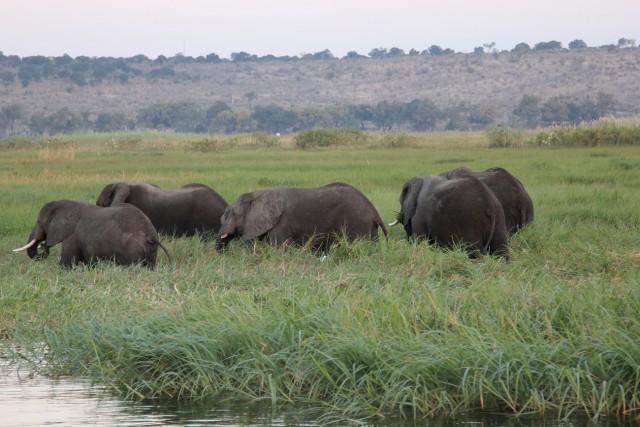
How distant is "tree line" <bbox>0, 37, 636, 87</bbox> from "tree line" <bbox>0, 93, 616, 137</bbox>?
20203 mm

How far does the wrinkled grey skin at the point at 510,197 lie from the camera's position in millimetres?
12836

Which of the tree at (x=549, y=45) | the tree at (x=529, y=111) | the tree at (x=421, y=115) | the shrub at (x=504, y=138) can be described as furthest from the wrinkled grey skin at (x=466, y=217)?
the tree at (x=549, y=45)

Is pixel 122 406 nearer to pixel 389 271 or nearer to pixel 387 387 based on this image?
pixel 387 387

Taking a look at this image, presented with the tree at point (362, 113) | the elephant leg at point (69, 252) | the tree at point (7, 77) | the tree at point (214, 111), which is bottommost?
the tree at point (362, 113)

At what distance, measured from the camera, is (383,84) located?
115500mm

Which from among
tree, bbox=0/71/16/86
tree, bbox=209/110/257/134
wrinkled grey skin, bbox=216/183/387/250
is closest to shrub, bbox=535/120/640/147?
wrinkled grey skin, bbox=216/183/387/250

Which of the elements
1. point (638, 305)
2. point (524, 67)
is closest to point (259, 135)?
point (638, 305)

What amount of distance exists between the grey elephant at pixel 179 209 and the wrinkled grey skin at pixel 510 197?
9.50 ft

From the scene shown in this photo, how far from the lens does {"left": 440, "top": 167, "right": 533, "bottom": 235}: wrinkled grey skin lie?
12.8m

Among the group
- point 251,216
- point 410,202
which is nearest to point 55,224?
point 251,216

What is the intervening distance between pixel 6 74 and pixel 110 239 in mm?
106271

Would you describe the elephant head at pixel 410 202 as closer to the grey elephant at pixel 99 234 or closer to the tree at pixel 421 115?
the grey elephant at pixel 99 234

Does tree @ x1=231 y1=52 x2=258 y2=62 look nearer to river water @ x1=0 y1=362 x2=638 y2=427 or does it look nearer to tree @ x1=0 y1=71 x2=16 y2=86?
tree @ x1=0 y1=71 x2=16 y2=86

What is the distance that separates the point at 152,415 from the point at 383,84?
110 m
